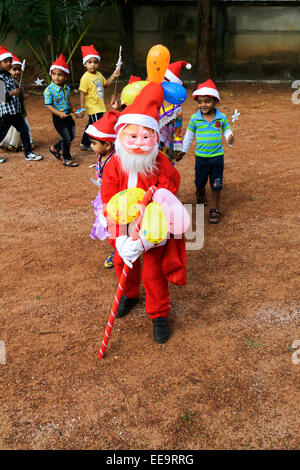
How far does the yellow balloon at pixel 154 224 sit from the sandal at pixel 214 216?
2.32 m

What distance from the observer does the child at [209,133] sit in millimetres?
4602

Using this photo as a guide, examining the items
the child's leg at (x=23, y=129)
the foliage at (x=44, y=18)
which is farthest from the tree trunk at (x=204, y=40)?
the child's leg at (x=23, y=129)

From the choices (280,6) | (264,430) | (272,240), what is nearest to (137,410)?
(264,430)

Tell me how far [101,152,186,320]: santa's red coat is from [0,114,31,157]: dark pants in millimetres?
4297

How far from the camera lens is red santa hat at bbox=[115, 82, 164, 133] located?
282 centimetres

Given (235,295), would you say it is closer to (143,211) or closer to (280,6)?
(143,211)

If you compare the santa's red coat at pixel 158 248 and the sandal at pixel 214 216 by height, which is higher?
the santa's red coat at pixel 158 248

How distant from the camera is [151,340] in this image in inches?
130

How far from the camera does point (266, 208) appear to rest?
5324 millimetres

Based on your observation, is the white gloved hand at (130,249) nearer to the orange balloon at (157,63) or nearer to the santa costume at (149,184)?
the santa costume at (149,184)

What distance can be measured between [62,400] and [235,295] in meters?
1.78

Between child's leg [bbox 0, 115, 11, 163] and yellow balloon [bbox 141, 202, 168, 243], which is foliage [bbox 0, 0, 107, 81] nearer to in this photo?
child's leg [bbox 0, 115, 11, 163]
